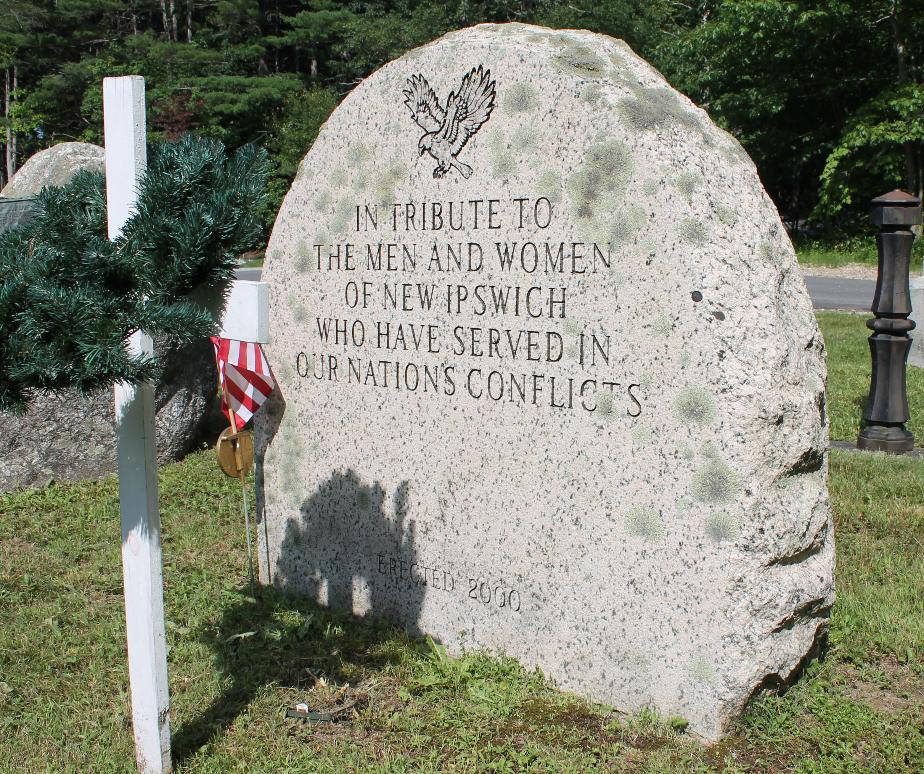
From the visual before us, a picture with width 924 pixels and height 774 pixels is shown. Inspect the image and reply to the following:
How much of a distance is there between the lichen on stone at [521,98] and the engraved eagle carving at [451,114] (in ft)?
0.24

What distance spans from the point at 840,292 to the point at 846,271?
14.0ft

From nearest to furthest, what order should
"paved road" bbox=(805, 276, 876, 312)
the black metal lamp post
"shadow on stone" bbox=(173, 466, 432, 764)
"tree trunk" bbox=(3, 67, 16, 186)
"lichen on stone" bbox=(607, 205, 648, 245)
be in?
"lichen on stone" bbox=(607, 205, 648, 245)
"shadow on stone" bbox=(173, 466, 432, 764)
the black metal lamp post
"paved road" bbox=(805, 276, 876, 312)
"tree trunk" bbox=(3, 67, 16, 186)

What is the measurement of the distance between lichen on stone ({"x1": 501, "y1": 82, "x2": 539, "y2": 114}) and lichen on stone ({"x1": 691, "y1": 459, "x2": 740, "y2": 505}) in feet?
4.83

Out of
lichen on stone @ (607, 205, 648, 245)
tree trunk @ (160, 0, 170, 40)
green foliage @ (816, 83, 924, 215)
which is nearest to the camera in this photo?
lichen on stone @ (607, 205, 648, 245)

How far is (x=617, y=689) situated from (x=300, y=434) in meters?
1.87

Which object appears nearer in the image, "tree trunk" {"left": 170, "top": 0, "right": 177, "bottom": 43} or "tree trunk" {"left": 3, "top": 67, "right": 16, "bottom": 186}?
"tree trunk" {"left": 3, "top": 67, "right": 16, "bottom": 186}

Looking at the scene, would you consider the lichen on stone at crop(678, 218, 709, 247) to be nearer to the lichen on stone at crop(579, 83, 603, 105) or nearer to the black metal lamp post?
the lichen on stone at crop(579, 83, 603, 105)

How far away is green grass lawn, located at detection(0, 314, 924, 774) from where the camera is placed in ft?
10.7

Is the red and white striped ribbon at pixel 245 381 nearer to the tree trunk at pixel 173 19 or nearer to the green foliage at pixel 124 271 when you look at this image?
the green foliage at pixel 124 271

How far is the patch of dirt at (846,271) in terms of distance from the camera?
2034 cm

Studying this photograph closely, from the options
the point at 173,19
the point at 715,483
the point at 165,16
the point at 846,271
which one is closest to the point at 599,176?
the point at 715,483

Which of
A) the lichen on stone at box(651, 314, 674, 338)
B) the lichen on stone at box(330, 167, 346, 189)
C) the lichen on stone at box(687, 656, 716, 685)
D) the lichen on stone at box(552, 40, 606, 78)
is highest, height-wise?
the lichen on stone at box(552, 40, 606, 78)

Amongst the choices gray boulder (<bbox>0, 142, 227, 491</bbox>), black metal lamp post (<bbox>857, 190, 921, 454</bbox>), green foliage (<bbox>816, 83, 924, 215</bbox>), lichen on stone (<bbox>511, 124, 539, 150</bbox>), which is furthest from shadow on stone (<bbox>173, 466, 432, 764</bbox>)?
green foliage (<bbox>816, 83, 924, 215</bbox>)

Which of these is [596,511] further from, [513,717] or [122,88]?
[122,88]
